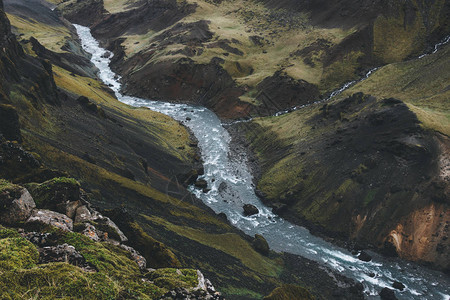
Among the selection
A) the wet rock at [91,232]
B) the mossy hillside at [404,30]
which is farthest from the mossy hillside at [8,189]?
the mossy hillside at [404,30]

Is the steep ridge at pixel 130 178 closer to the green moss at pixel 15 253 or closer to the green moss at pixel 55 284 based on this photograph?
the green moss at pixel 55 284

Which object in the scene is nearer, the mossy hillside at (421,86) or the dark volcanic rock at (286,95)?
the mossy hillside at (421,86)

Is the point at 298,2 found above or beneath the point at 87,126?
above

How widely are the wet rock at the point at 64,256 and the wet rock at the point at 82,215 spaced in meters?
5.43

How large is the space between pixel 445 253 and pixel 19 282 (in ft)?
144

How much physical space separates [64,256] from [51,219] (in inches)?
166

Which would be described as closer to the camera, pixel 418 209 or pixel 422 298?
pixel 422 298

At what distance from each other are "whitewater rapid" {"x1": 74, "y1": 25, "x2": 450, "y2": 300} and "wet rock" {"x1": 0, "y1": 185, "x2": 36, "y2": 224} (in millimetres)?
32819

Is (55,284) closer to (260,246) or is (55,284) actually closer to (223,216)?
(260,246)

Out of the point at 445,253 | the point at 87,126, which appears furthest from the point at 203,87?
the point at 445,253

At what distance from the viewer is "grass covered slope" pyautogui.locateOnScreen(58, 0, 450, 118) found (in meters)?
80.7

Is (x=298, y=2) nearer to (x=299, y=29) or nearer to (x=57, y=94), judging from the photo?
(x=299, y=29)

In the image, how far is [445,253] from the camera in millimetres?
38062

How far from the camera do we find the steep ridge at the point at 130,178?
21984mm
